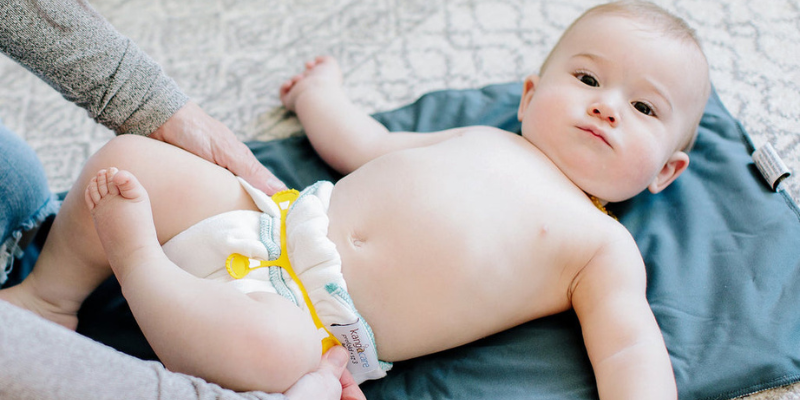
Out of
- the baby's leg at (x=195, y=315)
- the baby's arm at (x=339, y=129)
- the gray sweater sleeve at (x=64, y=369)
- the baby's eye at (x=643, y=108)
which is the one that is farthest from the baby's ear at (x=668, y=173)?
the gray sweater sleeve at (x=64, y=369)

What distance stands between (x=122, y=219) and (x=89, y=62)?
0.31 meters

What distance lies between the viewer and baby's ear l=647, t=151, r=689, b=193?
1.07 m

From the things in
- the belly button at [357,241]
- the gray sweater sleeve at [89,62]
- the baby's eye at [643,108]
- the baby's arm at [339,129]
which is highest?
the gray sweater sleeve at [89,62]

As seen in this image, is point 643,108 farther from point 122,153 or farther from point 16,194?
point 16,194

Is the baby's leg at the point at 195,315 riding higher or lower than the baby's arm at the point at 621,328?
higher

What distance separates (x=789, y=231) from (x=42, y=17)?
4.22ft

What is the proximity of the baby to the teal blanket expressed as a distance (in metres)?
0.05

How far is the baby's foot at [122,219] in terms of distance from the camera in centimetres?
79

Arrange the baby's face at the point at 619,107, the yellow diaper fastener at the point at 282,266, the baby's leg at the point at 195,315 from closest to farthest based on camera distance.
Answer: the baby's leg at the point at 195,315 < the yellow diaper fastener at the point at 282,266 < the baby's face at the point at 619,107

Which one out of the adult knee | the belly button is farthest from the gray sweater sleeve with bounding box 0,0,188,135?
the belly button

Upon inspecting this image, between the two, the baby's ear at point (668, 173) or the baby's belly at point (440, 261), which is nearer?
the baby's belly at point (440, 261)

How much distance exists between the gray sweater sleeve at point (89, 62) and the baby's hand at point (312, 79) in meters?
0.34

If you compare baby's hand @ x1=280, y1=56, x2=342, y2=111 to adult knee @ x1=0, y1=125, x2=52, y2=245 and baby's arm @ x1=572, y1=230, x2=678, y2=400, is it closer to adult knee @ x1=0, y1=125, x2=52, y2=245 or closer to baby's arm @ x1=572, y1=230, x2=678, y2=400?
adult knee @ x1=0, y1=125, x2=52, y2=245

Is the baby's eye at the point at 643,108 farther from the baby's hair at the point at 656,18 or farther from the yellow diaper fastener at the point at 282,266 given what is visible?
the yellow diaper fastener at the point at 282,266
